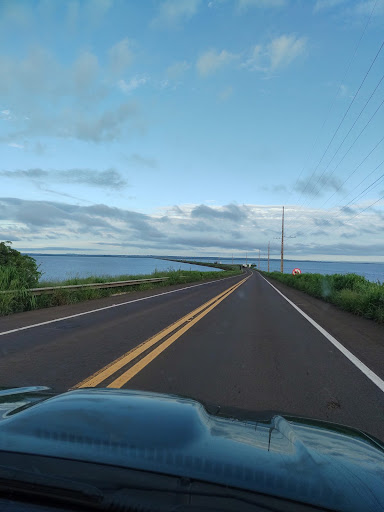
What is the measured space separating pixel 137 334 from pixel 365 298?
30.4ft

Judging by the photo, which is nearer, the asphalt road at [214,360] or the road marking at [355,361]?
the asphalt road at [214,360]

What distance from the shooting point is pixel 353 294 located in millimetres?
15492

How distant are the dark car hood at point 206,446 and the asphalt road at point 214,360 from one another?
4.96ft

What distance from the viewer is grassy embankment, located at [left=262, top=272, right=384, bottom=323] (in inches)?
520

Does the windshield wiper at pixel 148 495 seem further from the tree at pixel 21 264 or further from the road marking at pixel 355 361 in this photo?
the tree at pixel 21 264

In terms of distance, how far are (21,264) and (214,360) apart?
41.4 feet

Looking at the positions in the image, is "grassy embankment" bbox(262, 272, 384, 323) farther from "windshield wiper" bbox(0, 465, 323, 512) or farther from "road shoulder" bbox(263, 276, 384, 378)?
"windshield wiper" bbox(0, 465, 323, 512)

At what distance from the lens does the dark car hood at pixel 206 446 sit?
5.06 ft

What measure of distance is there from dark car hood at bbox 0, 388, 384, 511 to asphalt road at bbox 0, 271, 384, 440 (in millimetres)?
1511

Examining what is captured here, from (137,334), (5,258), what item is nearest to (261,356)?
(137,334)

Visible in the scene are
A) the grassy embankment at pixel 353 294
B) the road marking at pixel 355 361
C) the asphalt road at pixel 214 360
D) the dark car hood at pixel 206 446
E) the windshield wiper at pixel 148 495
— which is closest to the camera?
the windshield wiper at pixel 148 495

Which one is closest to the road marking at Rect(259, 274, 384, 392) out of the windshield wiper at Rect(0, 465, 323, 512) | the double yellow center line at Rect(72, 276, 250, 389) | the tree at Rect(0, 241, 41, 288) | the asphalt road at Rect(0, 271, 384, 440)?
the asphalt road at Rect(0, 271, 384, 440)

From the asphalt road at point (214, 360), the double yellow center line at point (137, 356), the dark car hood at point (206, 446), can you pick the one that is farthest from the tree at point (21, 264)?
the dark car hood at point (206, 446)

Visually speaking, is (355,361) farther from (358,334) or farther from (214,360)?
(358,334)
